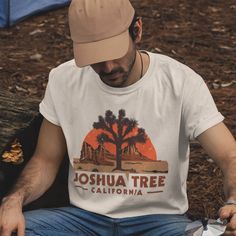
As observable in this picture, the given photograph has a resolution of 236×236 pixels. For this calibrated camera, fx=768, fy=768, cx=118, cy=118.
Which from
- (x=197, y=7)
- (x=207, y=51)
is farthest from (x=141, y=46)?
(x=197, y=7)

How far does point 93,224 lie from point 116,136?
465 mm

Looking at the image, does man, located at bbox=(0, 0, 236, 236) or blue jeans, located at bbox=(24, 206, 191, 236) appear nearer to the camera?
man, located at bbox=(0, 0, 236, 236)

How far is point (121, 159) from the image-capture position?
3.68 metres

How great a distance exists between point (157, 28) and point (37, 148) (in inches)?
181

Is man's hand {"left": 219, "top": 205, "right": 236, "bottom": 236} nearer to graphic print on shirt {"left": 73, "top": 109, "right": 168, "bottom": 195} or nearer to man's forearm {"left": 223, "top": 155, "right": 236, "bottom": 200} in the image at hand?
man's forearm {"left": 223, "top": 155, "right": 236, "bottom": 200}

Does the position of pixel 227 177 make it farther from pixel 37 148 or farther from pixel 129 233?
pixel 37 148

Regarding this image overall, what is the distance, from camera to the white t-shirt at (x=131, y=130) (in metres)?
3.59

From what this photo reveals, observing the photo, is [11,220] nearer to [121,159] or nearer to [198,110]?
[121,159]

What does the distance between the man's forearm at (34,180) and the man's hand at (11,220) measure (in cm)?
14

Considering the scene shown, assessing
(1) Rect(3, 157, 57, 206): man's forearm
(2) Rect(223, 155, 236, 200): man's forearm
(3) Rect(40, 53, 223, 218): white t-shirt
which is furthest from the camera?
(1) Rect(3, 157, 57, 206): man's forearm

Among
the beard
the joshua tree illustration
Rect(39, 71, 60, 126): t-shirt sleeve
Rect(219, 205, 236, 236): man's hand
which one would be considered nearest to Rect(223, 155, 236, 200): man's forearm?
Rect(219, 205, 236, 236): man's hand

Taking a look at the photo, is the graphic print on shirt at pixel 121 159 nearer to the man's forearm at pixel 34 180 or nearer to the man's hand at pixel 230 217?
the man's forearm at pixel 34 180

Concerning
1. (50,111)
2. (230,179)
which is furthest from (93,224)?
(230,179)

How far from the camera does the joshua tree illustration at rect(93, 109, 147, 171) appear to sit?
3.64 meters
